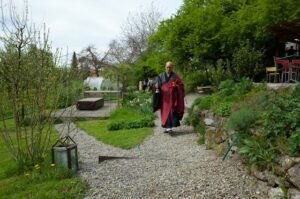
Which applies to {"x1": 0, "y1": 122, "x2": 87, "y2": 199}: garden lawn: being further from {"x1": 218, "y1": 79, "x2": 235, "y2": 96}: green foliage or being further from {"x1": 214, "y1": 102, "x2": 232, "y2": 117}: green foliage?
{"x1": 218, "y1": 79, "x2": 235, "y2": 96}: green foliage

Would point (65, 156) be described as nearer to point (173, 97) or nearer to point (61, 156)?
point (61, 156)

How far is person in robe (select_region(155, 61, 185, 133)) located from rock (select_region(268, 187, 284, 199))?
4.37 m

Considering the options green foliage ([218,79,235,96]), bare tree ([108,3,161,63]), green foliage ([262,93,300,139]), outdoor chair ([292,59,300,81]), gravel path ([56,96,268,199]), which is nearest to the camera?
green foliage ([262,93,300,139])

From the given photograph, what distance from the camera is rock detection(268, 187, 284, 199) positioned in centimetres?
353

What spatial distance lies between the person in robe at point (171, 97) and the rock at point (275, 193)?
4.37m

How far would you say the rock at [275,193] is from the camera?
11.6 feet

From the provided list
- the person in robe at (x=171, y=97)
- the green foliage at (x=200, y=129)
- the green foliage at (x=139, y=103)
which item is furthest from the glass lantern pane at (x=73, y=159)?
the green foliage at (x=139, y=103)

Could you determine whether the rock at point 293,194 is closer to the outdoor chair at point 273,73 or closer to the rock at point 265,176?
the rock at point 265,176

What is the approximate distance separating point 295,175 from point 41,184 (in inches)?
124

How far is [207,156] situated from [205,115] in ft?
5.48

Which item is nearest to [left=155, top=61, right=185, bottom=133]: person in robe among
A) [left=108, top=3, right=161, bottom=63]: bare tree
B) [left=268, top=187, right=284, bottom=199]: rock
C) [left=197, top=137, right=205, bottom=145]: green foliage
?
[left=197, top=137, right=205, bottom=145]: green foliage

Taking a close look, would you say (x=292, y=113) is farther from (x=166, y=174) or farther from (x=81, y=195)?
(x=81, y=195)

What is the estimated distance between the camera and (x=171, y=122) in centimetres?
796

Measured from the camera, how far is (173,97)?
7.95 metres
